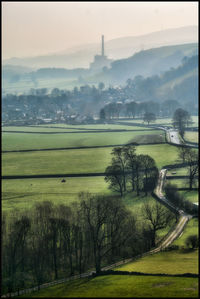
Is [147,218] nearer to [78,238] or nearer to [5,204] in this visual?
[78,238]

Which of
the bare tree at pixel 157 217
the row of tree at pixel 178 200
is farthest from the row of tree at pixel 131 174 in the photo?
the bare tree at pixel 157 217

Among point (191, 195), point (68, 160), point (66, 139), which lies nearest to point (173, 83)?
point (66, 139)

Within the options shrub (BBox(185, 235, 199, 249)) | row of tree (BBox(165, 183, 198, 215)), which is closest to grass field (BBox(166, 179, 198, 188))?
row of tree (BBox(165, 183, 198, 215))

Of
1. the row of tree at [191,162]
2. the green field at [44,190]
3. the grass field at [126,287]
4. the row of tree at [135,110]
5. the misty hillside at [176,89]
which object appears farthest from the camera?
the misty hillside at [176,89]

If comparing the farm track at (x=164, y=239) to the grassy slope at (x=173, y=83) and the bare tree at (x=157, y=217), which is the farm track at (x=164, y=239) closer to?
the bare tree at (x=157, y=217)

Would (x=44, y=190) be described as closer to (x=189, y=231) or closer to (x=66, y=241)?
(x=66, y=241)

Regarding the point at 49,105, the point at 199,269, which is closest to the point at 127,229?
the point at 199,269
